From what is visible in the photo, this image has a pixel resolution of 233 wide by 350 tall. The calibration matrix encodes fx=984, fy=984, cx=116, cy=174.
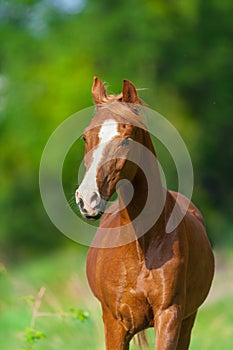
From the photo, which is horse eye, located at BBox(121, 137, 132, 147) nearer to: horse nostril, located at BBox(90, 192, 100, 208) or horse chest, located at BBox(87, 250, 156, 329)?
horse nostril, located at BBox(90, 192, 100, 208)

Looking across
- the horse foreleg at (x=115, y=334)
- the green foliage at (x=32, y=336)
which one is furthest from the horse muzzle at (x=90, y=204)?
the green foliage at (x=32, y=336)

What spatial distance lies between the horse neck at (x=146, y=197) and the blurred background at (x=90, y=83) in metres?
16.5

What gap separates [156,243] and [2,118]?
33416 mm

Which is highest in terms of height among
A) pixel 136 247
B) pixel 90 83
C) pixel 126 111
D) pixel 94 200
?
pixel 90 83

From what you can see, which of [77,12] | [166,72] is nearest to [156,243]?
[166,72]

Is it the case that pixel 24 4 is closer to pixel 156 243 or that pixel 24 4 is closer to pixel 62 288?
pixel 62 288

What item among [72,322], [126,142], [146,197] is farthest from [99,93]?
[72,322]

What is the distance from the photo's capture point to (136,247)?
6.46 metres

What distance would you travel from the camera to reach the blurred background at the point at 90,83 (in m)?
30.4

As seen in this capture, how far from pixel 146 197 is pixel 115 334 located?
0.95 m

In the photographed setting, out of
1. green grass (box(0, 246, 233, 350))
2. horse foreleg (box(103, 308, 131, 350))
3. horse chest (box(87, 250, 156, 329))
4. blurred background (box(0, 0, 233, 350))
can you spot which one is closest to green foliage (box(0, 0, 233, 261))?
blurred background (box(0, 0, 233, 350))

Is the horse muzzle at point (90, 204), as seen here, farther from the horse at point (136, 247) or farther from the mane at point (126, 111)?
the mane at point (126, 111)

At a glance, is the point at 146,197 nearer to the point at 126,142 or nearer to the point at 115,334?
the point at 126,142

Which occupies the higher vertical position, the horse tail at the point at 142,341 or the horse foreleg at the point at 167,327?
the horse tail at the point at 142,341
